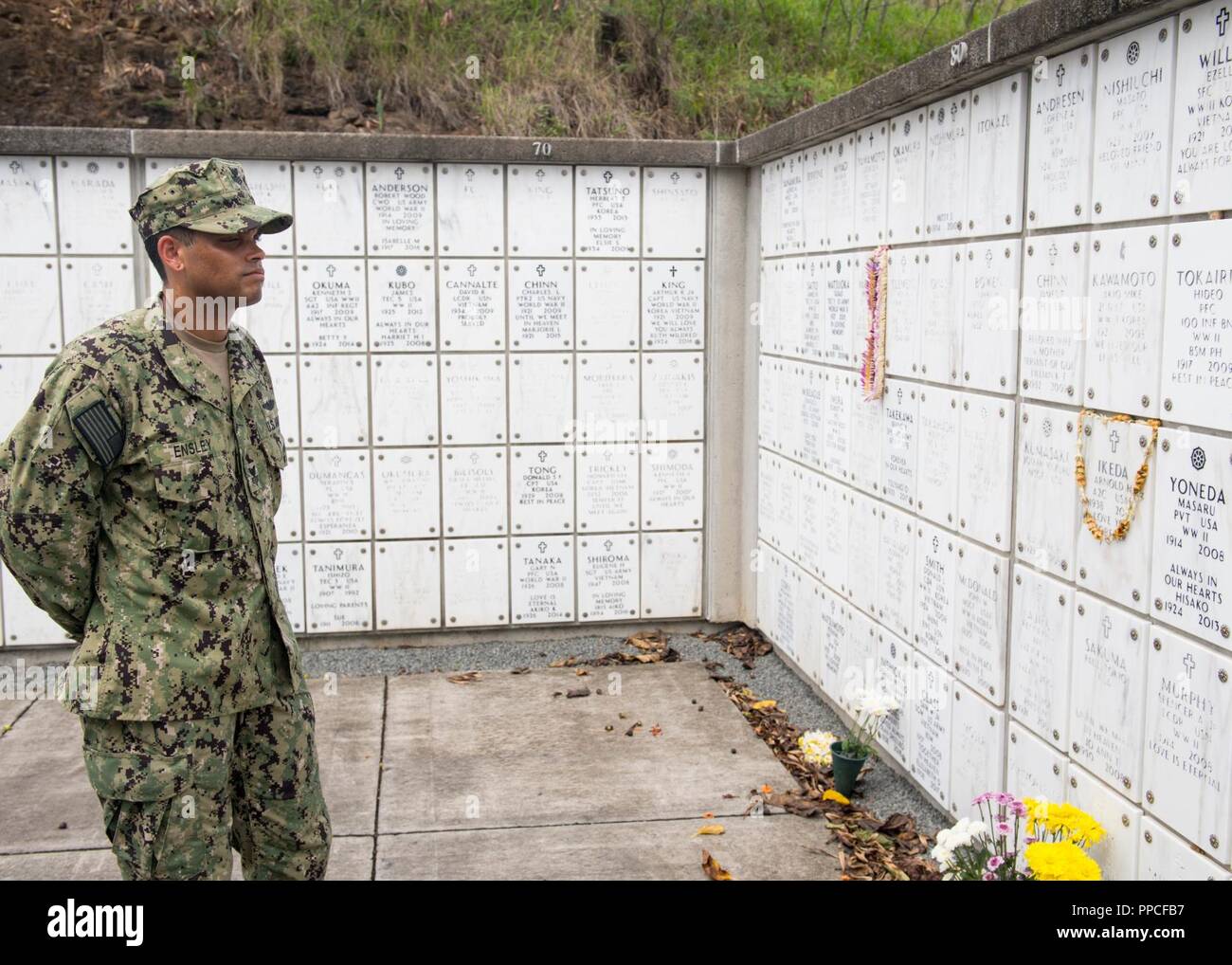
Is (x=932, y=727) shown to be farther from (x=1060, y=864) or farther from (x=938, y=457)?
(x=1060, y=864)

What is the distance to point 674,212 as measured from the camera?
6.95 m

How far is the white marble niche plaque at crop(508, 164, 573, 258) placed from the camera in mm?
6793

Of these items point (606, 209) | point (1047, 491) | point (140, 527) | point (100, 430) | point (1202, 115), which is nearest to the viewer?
point (1202, 115)

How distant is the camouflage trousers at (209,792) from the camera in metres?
3.12

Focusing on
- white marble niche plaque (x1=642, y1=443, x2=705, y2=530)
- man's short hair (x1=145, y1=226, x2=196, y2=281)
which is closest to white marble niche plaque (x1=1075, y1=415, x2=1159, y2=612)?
man's short hair (x1=145, y1=226, x2=196, y2=281)

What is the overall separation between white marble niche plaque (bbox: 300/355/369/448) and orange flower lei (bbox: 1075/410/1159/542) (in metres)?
4.16

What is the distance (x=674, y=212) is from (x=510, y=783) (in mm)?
3293

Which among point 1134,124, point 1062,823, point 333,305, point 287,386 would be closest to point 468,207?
point 333,305

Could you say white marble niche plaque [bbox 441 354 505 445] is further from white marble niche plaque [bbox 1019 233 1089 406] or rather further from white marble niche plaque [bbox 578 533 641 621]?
white marble niche plaque [bbox 1019 233 1089 406]

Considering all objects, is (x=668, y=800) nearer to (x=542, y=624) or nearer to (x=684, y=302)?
(x=542, y=624)

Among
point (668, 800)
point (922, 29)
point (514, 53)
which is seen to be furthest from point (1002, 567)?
point (922, 29)

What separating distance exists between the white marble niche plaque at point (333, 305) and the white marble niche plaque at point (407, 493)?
2.03ft

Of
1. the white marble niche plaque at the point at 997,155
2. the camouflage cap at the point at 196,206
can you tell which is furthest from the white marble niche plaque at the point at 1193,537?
the camouflage cap at the point at 196,206

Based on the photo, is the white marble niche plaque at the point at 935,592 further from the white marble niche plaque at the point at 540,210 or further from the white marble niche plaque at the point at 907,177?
the white marble niche plaque at the point at 540,210
